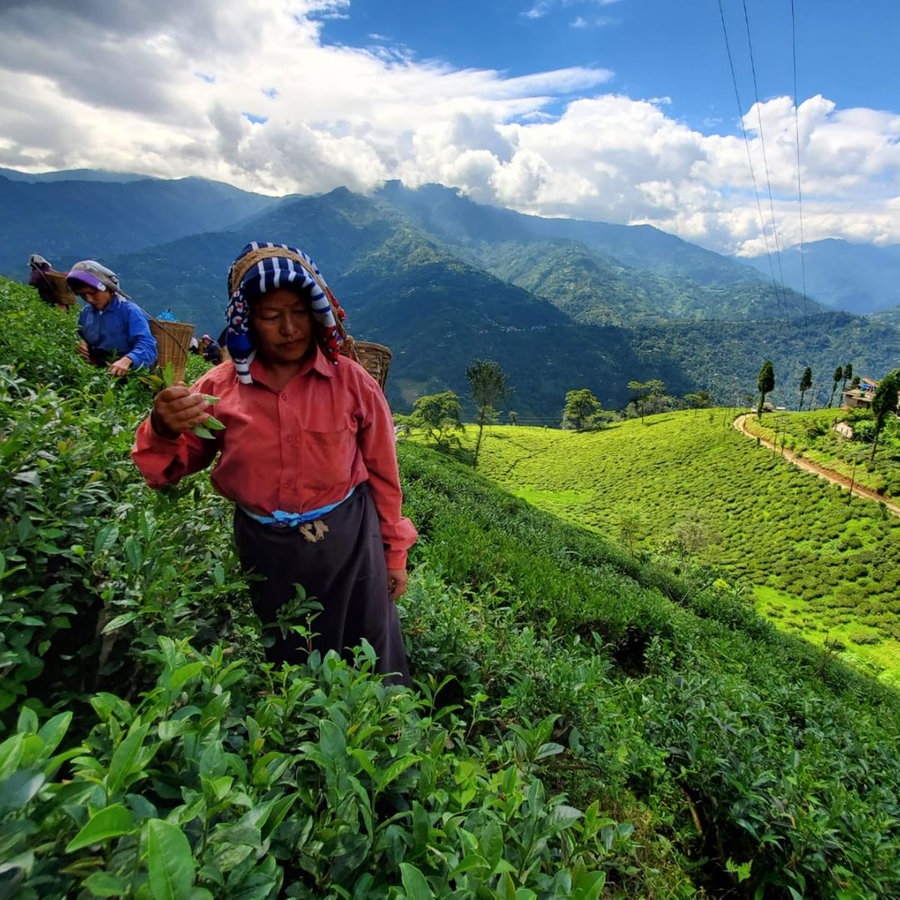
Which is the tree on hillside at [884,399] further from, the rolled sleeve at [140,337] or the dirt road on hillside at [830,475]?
the rolled sleeve at [140,337]

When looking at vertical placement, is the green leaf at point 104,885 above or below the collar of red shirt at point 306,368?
below

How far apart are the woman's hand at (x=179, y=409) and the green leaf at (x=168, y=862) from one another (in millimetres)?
1270

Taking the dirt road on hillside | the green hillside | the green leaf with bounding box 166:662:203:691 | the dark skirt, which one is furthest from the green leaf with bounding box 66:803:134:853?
the dirt road on hillside

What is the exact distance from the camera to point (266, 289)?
1.87 meters

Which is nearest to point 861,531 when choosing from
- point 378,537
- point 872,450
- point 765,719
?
point 872,450

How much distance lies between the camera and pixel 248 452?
6.33 feet

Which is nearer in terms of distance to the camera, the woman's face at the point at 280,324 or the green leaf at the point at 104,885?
the green leaf at the point at 104,885

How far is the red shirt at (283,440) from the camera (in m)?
1.93

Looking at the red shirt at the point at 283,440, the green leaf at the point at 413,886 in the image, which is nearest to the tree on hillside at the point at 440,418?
the red shirt at the point at 283,440

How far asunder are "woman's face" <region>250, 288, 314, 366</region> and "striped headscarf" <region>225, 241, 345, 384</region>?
0.03 meters

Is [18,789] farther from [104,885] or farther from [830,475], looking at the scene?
[830,475]

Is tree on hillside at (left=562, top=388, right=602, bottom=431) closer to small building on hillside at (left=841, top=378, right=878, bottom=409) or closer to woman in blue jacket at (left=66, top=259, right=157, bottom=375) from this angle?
small building on hillside at (left=841, top=378, right=878, bottom=409)

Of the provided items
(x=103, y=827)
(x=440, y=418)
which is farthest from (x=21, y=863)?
(x=440, y=418)

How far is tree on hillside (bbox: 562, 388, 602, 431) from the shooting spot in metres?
92.0
